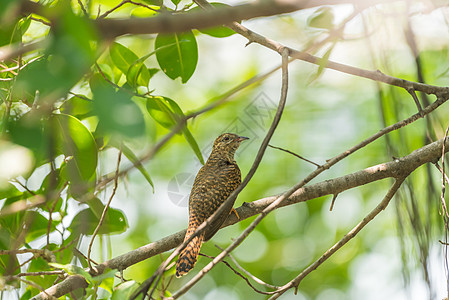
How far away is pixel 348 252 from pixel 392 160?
439 centimetres

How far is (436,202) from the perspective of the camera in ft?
6.73

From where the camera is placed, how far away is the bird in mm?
2697

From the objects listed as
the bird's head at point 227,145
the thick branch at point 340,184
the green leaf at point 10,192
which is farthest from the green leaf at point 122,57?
the bird's head at point 227,145

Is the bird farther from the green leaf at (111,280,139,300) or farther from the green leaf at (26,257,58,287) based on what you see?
the green leaf at (111,280,139,300)

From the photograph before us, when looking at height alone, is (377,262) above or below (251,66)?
below

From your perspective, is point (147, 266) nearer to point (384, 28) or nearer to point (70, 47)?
point (384, 28)

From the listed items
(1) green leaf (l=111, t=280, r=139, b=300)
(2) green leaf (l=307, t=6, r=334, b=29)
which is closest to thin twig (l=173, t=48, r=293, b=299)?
(1) green leaf (l=111, t=280, r=139, b=300)

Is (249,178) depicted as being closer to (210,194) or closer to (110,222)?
(110,222)

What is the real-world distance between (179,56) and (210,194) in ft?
3.63

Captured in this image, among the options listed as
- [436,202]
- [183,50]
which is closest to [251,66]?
[183,50]

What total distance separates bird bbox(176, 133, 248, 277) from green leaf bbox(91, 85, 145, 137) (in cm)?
196

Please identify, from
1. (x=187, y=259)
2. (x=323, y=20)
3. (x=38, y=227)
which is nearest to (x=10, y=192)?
(x=38, y=227)

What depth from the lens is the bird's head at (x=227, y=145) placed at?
3.96 metres

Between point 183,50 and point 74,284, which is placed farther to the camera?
point 183,50
